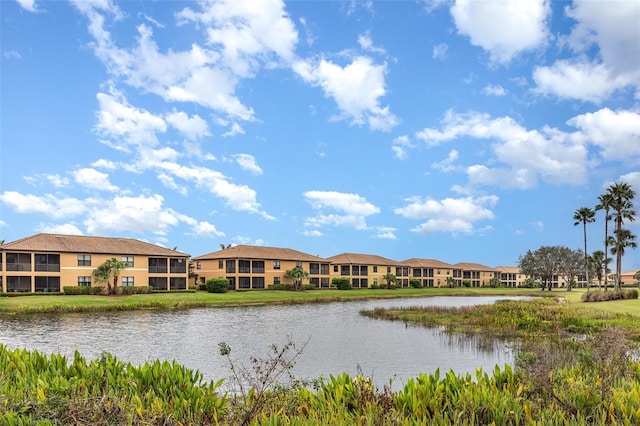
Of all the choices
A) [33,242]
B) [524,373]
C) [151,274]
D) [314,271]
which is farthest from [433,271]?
[524,373]

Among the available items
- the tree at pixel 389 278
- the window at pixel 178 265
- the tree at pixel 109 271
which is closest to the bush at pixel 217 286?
the window at pixel 178 265

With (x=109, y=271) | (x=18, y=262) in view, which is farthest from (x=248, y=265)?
(x=18, y=262)

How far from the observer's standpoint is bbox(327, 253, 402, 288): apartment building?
98.4 metres

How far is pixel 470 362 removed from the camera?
19.5 metres

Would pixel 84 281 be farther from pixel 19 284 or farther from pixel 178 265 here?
pixel 178 265

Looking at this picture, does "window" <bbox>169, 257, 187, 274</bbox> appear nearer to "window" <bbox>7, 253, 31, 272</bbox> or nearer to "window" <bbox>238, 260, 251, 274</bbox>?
"window" <bbox>238, 260, 251, 274</bbox>

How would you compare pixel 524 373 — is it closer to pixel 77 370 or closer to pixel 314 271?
pixel 77 370

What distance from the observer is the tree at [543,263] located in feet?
375

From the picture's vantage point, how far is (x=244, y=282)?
76312mm

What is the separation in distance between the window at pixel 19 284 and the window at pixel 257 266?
102ft

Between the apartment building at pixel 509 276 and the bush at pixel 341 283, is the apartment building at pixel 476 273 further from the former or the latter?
the bush at pixel 341 283

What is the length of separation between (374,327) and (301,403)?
25.5 m

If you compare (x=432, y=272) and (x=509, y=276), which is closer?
(x=432, y=272)

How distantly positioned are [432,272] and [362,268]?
87.1 ft
